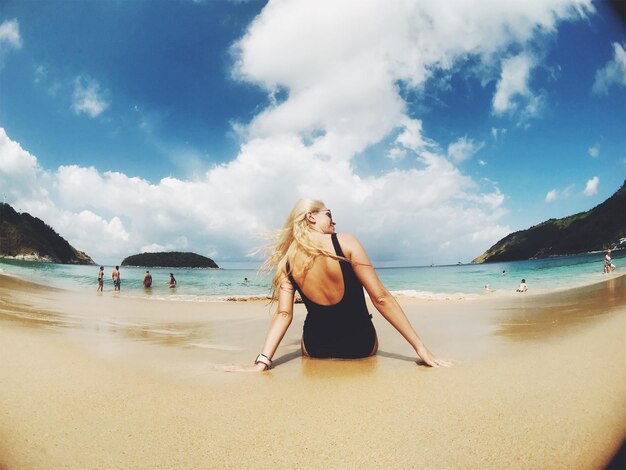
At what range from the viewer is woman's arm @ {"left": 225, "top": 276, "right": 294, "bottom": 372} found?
2.92 m

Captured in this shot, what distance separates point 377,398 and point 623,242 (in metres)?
1.79

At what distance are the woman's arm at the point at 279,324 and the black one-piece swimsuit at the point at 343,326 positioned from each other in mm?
109

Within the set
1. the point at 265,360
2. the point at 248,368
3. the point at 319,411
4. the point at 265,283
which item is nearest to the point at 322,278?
the point at 265,360

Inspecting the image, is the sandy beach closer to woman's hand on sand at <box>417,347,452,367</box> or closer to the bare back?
woman's hand on sand at <box>417,347,452,367</box>

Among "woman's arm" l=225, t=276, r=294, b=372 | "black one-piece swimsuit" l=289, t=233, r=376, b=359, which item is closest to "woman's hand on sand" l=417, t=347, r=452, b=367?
"black one-piece swimsuit" l=289, t=233, r=376, b=359

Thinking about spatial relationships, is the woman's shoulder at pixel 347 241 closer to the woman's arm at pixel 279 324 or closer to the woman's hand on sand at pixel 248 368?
the woman's arm at pixel 279 324

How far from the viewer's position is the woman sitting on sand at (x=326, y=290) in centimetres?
296

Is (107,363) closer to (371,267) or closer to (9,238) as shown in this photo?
(9,238)

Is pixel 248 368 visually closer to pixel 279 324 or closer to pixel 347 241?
pixel 279 324

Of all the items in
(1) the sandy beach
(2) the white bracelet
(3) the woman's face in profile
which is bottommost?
(2) the white bracelet

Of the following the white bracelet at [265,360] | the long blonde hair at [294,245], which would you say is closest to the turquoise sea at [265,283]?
the long blonde hair at [294,245]

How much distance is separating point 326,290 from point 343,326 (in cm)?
41

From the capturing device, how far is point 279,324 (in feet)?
10.4

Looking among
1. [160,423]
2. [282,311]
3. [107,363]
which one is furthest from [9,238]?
[282,311]
